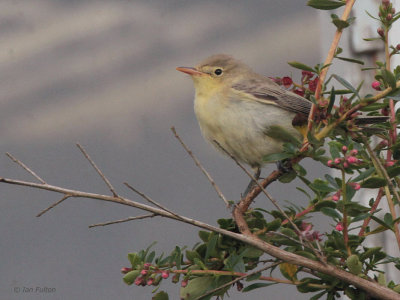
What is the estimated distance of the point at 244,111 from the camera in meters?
1.36

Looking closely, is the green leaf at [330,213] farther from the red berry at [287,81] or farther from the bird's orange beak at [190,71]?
the bird's orange beak at [190,71]

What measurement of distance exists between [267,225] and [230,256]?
→ 2.5 inches

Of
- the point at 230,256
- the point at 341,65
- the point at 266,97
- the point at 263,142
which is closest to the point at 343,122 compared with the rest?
the point at 230,256

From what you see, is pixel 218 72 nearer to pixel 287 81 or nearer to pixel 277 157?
pixel 287 81

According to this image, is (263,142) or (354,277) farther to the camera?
(263,142)

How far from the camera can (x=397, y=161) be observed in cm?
81

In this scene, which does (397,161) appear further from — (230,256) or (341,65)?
(341,65)

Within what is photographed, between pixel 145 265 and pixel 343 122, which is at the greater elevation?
pixel 343 122

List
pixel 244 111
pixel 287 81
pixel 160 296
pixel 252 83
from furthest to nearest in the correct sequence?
pixel 252 83
pixel 244 111
pixel 287 81
pixel 160 296

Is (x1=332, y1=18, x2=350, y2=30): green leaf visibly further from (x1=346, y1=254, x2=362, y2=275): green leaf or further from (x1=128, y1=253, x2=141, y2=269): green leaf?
(x1=128, y1=253, x2=141, y2=269): green leaf

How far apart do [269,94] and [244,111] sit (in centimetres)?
8

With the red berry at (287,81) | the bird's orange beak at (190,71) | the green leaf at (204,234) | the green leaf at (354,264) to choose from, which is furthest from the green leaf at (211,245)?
the bird's orange beak at (190,71)

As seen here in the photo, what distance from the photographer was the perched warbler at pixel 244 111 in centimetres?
130

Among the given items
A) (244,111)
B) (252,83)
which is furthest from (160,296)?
(252,83)
